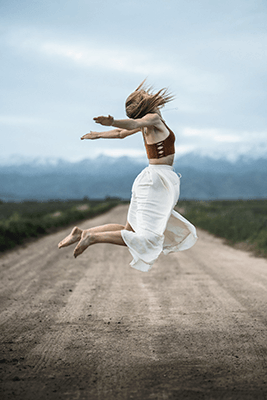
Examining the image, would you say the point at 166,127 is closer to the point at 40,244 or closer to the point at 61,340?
the point at 61,340

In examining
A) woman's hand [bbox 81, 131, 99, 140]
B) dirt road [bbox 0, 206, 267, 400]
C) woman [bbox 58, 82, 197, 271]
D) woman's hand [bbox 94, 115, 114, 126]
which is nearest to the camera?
dirt road [bbox 0, 206, 267, 400]

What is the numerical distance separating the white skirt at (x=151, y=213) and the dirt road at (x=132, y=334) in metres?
1.05

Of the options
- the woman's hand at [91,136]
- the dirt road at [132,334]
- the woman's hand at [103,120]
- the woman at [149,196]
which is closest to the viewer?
the dirt road at [132,334]

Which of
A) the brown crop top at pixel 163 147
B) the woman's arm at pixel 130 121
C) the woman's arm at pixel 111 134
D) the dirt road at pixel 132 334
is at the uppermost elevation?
the woman's arm at pixel 130 121

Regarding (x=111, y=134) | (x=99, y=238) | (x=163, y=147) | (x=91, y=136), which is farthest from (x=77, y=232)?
(x=163, y=147)

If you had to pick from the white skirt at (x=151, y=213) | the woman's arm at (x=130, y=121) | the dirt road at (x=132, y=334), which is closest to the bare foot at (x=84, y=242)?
the white skirt at (x=151, y=213)

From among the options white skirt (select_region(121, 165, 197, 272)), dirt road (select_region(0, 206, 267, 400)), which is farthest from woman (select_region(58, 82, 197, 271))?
dirt road (select_region(0, 206, 267, 400))

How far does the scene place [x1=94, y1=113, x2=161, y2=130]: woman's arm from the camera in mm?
3883

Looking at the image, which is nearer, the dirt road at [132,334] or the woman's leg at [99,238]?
the dirt road at [132,334]

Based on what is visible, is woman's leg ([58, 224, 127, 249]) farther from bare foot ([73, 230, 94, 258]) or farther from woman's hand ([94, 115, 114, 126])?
woman's hand ([94, 115, 114, 126])

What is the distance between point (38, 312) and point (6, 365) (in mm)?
2099

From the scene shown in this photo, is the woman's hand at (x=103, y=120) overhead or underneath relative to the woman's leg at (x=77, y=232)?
overhead

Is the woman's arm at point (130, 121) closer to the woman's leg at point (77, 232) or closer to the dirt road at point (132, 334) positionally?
the woman's leg at point (77, 232)

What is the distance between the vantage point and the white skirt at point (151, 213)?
4527 mm
